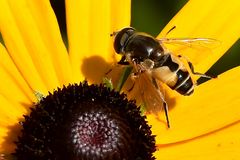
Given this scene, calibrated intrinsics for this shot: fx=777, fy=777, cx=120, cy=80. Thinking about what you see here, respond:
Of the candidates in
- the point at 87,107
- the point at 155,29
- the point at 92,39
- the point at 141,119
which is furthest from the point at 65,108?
the point at 155,29

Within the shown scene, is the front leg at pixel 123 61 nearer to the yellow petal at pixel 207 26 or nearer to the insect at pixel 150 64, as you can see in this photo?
the insect at pixel 150 64

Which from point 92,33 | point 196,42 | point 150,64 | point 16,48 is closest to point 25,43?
point 16,48

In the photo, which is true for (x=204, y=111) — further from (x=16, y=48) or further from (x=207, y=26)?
(x=16, y=48)

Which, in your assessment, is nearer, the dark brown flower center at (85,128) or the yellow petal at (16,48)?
the dark brown flower center at (85,128)

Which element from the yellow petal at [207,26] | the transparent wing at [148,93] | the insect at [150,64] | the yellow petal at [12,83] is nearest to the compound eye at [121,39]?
the insect at [150,64]

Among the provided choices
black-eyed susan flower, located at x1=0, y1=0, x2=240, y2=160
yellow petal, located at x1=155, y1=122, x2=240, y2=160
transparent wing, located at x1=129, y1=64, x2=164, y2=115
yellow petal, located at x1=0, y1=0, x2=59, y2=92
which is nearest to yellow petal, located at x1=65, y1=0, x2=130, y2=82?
black-eyed susan flower, located at x1=0, y1=0, x2=240, y2=160

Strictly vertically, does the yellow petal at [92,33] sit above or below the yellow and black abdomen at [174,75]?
above

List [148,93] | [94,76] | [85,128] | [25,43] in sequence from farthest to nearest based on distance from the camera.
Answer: [94,76], [25,43], [148,93], [85,128]
